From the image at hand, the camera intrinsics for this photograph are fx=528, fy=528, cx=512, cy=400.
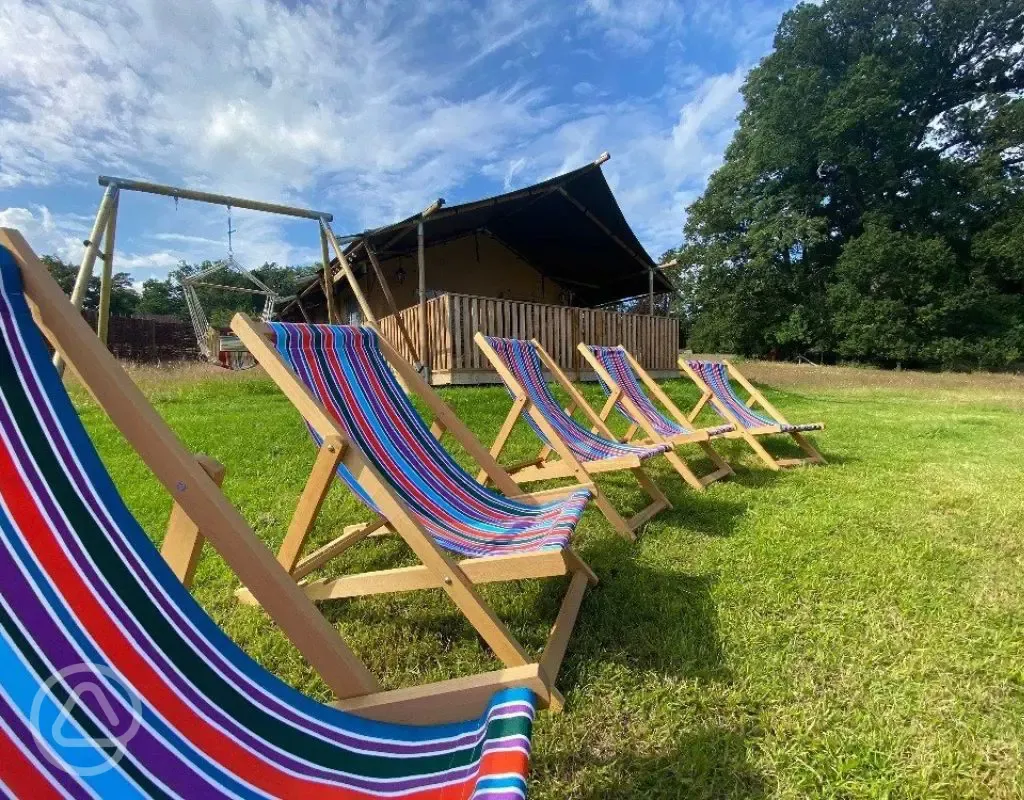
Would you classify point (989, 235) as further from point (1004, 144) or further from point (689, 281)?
point (689, 281)

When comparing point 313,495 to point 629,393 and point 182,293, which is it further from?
point 182,293

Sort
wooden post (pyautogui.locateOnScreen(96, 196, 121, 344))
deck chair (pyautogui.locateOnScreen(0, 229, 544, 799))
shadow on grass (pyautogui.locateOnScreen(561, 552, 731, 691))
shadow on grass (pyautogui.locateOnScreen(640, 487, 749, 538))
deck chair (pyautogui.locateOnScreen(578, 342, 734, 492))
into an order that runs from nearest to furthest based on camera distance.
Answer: deck chair (pyautogui.locateOnScreen(0, 229, 544, 799)) → shadow on grass (pyautogui.locateOnScreen(561, 552, 731, 691)) → shadow on grass (pyautogui.locateOnScreen(640, 487, 749, 538)) → deck chair (pyautogui.locateOnScreen(578, 342, 734, 492)) → wooden post (pyautogui.locateOnScreen(96, 196, 121, 344))

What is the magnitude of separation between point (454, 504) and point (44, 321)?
55.2 inches

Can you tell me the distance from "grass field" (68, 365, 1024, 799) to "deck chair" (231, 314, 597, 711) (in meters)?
0.17

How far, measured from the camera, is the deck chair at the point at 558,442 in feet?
9.00

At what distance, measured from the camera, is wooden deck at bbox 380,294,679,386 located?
8.31m

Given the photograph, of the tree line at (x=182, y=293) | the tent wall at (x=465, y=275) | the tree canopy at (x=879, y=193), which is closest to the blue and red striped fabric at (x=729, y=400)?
the tent wall at (x=465, y=275)

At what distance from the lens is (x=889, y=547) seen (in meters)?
2.59

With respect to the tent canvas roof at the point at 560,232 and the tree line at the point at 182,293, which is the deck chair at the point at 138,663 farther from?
the tree line at the point at 182,293

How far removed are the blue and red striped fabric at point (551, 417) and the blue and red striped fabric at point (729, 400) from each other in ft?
5.17

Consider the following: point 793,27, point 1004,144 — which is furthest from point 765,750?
point 793,27

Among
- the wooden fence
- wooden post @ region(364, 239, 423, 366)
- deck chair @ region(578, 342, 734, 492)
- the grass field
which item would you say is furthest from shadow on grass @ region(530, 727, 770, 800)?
the wooden fence

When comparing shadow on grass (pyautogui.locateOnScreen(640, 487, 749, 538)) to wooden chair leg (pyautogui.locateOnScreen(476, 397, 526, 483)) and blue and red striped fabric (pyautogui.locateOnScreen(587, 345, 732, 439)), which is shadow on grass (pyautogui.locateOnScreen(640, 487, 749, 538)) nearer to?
blue and red striped fabric (pyautogui.locateOnScreen(587, 345, 732, 439))

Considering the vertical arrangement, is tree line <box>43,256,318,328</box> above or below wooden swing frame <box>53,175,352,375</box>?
above
